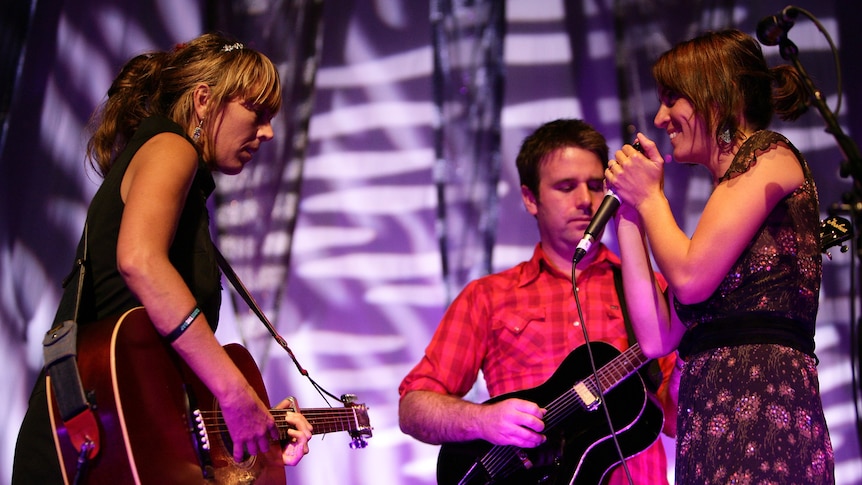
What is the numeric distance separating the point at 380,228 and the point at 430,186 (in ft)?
1.01

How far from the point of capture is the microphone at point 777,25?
163cm

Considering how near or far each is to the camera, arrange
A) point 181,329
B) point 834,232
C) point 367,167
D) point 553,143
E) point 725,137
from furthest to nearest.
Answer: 1. point 367,167
2. point 553,143
3. point 834,232
4. point 725,137
5. point 181,329

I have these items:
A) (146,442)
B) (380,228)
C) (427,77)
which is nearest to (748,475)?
(146,442)

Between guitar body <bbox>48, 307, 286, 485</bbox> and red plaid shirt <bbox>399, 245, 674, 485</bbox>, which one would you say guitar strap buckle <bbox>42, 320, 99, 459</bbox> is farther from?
red plaid shirt <bbox>399, 245, 674, 485</bbox>

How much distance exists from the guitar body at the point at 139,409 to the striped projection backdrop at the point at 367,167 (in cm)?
170

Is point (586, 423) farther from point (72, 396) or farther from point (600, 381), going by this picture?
point (72, 396)

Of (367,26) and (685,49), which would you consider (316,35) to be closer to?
(367,26)

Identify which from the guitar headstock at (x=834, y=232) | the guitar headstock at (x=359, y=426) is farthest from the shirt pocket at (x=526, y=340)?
the guitar headstock at (x=834, y=232)

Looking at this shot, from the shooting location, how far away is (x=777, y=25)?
5.44ft

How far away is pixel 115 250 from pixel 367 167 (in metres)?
1.99

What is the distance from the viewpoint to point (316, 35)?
151 inches

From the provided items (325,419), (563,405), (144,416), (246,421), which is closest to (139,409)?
(144,416)

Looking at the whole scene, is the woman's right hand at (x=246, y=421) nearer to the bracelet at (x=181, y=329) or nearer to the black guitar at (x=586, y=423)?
the bracelet at (x=181, y=329)

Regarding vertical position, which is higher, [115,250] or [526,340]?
[115,250]
